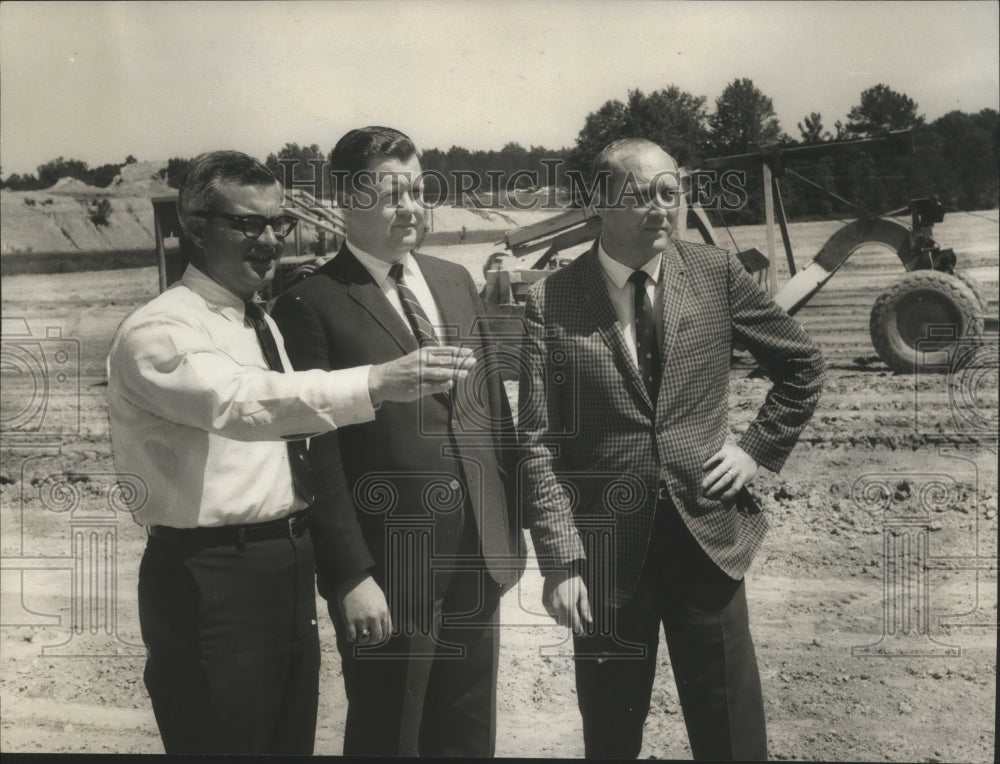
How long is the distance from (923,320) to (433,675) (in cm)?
182

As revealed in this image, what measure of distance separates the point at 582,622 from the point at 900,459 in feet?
4.14

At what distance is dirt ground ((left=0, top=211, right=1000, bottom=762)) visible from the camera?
2799mm

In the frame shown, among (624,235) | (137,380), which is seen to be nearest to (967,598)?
(624,235)

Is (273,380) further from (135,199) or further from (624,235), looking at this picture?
(135,199)

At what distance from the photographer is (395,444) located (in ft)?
7.79

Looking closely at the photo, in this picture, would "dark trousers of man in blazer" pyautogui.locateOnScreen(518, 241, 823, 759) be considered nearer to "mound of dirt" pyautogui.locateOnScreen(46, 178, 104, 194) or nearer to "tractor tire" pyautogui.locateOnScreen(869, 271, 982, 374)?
"tractor tire" pyautogui.locateOnScreen(869, 271, 982, 374)

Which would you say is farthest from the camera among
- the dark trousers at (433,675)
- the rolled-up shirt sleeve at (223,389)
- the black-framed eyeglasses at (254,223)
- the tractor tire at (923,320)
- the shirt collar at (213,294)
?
the tractor tire at (923,320)

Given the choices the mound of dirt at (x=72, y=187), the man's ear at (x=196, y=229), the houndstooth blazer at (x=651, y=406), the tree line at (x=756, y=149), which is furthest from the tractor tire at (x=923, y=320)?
the mound of dirt at (x=72, y=187)

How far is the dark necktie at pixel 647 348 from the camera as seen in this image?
7.44 feet

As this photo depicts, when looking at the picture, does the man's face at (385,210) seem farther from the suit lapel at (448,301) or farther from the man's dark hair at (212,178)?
the man's dark hair at (212,178)

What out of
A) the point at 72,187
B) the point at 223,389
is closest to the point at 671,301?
the point at 223,389

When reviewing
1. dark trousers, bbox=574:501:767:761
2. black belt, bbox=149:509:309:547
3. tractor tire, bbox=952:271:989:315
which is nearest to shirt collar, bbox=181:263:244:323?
black belt, bbox=149:509:309:547

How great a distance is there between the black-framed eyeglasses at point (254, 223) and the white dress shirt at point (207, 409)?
0.16 m

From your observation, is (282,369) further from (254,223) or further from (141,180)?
(141,180)
